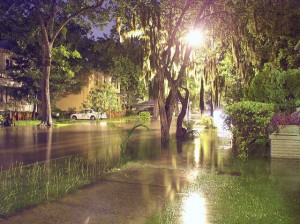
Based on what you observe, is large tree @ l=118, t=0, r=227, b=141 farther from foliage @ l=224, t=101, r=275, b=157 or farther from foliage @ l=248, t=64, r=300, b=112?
foliage @ l=224, t=101, r=275, b=157

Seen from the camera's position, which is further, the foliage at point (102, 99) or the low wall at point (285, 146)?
the foliage at point (102, 99)

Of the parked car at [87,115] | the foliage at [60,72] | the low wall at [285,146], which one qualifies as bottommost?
the low wall at [285,146]

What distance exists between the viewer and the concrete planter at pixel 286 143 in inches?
476

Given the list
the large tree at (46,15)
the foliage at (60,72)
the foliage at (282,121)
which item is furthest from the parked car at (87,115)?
the foliage at (282,121)

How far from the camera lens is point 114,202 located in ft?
22.2

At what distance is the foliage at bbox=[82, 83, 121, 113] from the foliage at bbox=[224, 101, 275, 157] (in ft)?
136

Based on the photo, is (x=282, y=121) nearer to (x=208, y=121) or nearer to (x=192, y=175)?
(x=192, y=175)

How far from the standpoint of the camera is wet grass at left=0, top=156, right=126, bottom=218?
6.87 m

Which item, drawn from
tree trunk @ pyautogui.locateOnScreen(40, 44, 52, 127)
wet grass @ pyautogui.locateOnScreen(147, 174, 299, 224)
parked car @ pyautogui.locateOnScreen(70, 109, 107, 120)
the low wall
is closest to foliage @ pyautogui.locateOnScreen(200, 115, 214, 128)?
tree trunk @ pyautogui.locateOnScreen(40, 44, 52, 127)

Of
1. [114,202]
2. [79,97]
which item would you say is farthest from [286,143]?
[79,97]

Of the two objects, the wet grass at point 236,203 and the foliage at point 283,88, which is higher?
the foliage at point 283,88

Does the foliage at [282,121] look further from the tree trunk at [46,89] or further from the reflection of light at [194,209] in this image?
the tree trunk at [46,89]

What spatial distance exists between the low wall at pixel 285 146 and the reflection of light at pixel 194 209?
601 cm

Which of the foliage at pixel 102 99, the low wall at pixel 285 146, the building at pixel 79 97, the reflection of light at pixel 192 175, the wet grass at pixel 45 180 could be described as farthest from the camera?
the building at pixel 79 97
